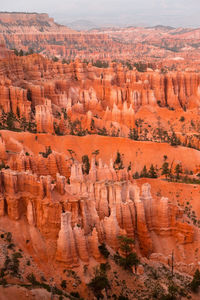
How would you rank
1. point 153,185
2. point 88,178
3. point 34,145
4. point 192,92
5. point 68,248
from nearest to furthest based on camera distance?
point 68,248 → point 88,178 → point 153,185 → point 34,145 → point 192,92

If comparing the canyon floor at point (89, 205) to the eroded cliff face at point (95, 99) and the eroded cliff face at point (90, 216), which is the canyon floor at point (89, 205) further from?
the eroded cliff face at point (95, 99)

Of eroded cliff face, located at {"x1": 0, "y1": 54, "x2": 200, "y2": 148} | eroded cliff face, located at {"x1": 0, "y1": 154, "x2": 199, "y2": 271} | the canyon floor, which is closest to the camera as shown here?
the canyon floor

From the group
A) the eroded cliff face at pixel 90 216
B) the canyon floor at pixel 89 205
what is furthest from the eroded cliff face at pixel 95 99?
the eroded cliff face at pixel 90 216

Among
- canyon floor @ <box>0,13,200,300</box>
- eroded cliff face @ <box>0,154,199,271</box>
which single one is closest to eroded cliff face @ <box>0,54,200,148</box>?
canyon floor @ <box>0,13,200,300</box>

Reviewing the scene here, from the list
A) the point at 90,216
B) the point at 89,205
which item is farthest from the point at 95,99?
the point at 90,216

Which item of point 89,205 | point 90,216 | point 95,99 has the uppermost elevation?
point 95,99

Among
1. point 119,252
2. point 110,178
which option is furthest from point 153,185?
point 119,252

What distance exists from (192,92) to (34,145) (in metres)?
48.7

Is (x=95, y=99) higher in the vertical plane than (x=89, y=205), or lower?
higher

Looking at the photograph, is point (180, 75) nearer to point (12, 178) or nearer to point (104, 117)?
point (104, 117)

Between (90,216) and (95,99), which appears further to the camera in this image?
(95,99)

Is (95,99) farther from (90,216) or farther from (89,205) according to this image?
(90,216)

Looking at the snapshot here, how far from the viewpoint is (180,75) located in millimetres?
88062

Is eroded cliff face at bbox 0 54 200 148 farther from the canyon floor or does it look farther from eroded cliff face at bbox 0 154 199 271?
eroded cliff face at bbox 0 154 199 271
